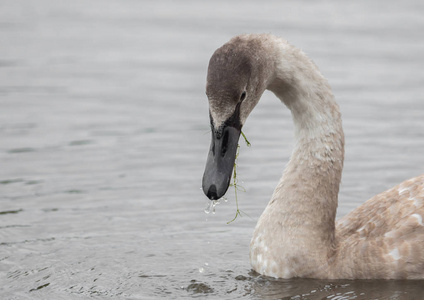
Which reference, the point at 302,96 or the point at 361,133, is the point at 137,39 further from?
the point at 302,96

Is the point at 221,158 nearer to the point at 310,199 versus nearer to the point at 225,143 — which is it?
the point at 225,143

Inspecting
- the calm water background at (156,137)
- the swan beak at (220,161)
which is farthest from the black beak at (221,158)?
the calm water background at (156,137)

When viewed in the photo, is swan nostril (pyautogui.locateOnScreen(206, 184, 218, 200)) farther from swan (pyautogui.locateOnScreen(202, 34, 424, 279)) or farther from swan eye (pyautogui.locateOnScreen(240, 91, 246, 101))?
swan eye (pyautogui.locateOnScreen(240, 91, 246, 101))

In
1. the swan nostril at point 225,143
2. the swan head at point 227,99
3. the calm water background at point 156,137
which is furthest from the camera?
the calm water background at point 156,137

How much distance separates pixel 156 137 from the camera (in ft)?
41.4

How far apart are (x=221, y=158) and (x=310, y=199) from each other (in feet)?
3.95

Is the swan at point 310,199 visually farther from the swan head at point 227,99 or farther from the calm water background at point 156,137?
the calm water background at point 156,137

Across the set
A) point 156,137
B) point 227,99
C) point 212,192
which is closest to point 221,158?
point 212,192

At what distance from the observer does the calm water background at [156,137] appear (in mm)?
8539

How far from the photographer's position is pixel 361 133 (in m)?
12.8

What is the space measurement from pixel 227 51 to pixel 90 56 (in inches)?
364

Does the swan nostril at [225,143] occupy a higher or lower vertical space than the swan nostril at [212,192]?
higher

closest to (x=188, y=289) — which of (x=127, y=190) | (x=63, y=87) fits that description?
(x=127, y=190)

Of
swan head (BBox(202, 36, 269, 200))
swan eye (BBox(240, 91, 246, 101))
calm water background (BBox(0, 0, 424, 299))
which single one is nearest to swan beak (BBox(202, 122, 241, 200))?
swan head (BBox(202, 36, 269, 200))
